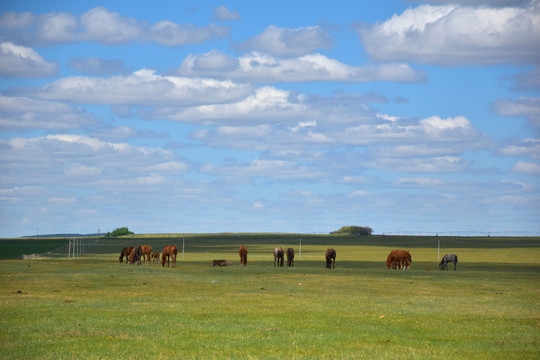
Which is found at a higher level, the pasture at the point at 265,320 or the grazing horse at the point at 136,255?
the grazing horse at the point at 136,255

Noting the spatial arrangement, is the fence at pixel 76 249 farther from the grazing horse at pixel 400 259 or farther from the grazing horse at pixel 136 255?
the grazing horse at pixel 400 259

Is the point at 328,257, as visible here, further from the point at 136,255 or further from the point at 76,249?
the point at 76,249

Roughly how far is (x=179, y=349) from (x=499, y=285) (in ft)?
93.7

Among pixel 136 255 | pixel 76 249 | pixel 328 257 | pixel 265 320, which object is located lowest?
pixel 265 320

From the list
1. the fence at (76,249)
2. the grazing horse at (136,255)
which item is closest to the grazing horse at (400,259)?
the grazing horse at (136,255)

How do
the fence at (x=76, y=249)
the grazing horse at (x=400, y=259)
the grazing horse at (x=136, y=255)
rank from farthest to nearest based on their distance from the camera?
1. the fence at (x=76, y=249)
2. the grazing horse at (x=136, y=255)
3. the grazing horse at (x=400, y=259)

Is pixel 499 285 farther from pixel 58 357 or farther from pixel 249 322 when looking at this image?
pixel 58 357

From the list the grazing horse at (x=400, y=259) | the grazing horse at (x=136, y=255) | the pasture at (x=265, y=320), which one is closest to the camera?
the pasture at (x=265, y=320)

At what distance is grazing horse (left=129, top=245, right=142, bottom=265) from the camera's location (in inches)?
2608

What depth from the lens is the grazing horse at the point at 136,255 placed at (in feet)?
217

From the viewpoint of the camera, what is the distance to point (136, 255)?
66875mm

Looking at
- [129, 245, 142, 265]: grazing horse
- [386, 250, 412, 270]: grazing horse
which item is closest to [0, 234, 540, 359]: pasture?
[386, 250, 412, 270]: grazing horse

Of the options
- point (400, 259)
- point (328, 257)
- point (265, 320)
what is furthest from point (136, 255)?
point (265, 320)

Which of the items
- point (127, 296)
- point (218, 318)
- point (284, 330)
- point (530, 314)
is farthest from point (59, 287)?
point (530, 314)
